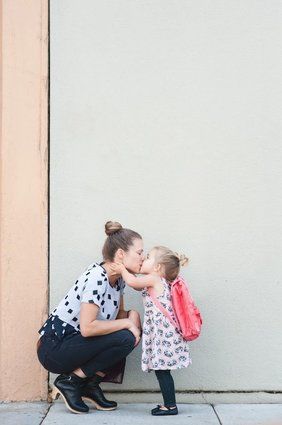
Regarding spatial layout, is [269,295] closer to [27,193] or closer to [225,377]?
[225,377]

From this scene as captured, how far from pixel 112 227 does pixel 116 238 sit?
0.07 metres

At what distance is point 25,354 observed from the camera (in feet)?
15.7

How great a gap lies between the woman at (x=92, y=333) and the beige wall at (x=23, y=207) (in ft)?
1.00

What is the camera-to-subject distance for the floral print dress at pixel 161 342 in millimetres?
4359

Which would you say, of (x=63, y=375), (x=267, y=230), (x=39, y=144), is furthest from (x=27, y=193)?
(x=267, y=230)

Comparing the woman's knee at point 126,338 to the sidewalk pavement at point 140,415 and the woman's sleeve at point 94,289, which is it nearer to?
the woman's sleeve at point 94,289

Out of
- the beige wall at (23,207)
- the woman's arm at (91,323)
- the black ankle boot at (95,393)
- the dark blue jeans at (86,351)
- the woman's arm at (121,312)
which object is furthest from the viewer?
the beige wall at (23,207)

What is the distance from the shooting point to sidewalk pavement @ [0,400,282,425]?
4309mm

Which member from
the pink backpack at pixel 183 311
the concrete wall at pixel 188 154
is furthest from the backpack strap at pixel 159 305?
the concrete wall at pixel 188 154

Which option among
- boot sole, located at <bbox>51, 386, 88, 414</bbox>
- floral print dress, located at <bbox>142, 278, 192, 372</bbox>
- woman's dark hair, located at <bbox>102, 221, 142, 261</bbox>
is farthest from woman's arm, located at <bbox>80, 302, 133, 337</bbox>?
boot sole, located at <bbox>51, 386, 88, 414</bbox>

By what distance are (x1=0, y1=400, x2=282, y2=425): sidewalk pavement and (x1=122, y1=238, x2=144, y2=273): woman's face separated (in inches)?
35.6

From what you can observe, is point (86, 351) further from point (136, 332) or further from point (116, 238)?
point (116, 238)

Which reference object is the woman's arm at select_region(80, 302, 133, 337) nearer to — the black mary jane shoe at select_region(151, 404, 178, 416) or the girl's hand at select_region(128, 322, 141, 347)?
the girl's hand at select_region(128, 322, 141, 347)

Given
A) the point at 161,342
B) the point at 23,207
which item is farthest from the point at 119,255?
the point at 23,207
